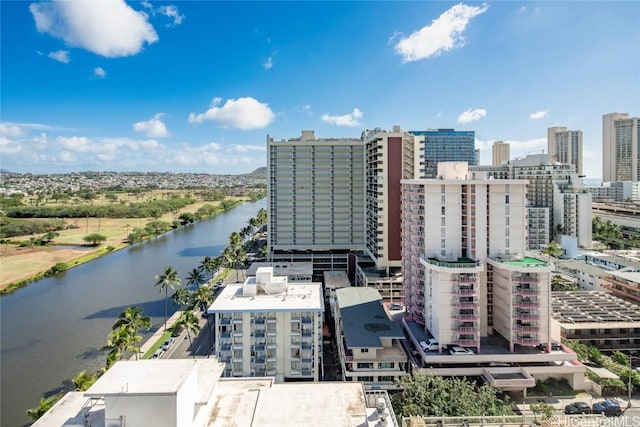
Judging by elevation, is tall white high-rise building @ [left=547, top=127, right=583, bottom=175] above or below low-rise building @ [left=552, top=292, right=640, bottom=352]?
above

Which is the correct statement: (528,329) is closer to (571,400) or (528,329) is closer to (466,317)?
(466,317)

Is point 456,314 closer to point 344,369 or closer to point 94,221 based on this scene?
point 344,369

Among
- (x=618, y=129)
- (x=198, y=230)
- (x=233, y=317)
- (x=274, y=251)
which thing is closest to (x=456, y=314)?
(x=233, y=317)

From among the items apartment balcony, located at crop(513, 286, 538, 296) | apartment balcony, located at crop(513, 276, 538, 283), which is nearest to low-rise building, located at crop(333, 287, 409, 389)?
apartment balcony, located at crop(513, 286, 538, 296)

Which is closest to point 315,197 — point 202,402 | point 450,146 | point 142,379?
point 202,402

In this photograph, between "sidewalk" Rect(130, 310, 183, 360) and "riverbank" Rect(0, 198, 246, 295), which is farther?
"riverbank" Rect(0, 198, 246, 295)

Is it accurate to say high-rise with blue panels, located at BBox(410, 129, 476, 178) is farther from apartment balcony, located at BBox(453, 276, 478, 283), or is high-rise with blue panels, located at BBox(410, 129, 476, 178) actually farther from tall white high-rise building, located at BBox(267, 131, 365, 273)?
apartment balcony, located at BBox(453, 276, 478, 283)
